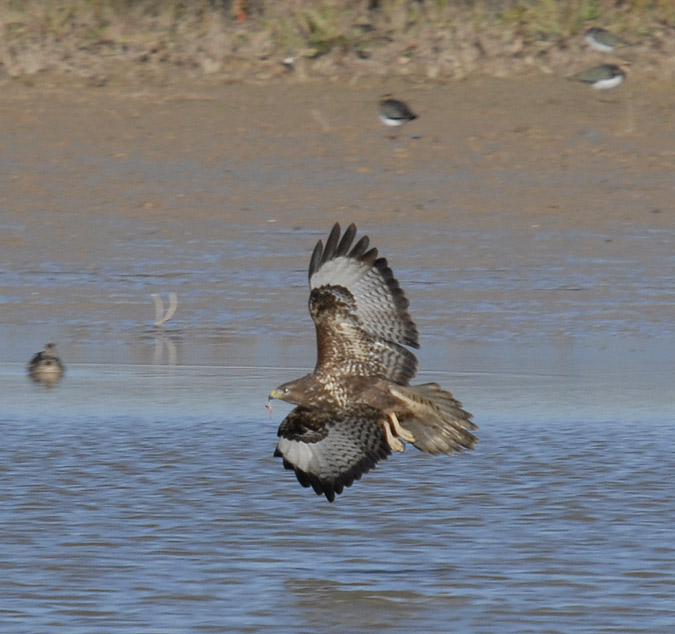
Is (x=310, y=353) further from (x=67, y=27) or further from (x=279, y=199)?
(x=67, y=27)

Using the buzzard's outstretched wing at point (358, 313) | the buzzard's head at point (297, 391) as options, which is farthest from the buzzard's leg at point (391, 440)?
the buzzard's head at point (297, 391)

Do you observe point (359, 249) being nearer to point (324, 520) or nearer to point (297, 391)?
point (297, 391)

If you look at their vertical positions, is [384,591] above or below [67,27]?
below

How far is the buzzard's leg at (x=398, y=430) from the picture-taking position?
6297mm

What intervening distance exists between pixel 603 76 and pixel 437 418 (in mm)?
9514

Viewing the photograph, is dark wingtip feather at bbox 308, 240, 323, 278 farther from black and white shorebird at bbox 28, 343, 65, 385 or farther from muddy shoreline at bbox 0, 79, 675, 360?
muddy shoreline at bbox 0, 79, 675, 360

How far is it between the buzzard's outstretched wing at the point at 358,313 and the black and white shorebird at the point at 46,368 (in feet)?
10.2

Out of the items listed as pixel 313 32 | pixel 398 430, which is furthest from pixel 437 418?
pixel 313 32

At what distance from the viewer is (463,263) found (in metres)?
11.9

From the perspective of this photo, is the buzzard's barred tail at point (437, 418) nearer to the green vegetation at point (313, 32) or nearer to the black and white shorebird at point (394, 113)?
the black and white shorebird at point (394, 113)

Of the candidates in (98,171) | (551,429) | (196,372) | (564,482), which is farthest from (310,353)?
(98,171)

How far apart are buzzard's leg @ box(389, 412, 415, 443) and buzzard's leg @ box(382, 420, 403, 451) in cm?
2

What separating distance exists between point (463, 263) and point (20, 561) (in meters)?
6.30

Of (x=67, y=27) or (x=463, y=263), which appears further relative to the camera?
(x=67, y=27)
